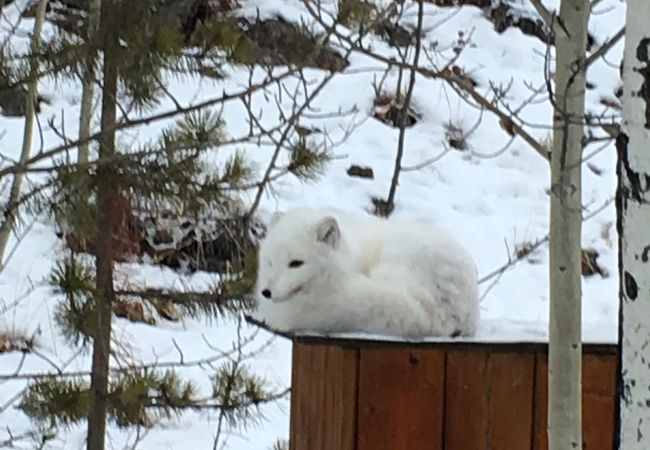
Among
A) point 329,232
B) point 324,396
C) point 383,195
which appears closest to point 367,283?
point 329,232

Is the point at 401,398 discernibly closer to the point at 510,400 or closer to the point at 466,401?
the point at 466,401

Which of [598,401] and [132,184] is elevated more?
[132,184]

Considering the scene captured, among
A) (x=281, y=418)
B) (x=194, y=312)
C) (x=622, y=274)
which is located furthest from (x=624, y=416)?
(x=281, y=418)

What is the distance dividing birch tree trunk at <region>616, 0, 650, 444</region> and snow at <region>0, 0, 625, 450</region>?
4176 millimetres

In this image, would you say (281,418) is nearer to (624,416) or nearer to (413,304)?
(413,304)

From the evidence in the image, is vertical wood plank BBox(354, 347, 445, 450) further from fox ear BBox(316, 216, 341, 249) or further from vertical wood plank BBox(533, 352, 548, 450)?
fox ear BBox(316, 216, 341, 249)

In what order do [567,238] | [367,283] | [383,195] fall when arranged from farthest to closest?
[383,195]
[367,283]
[567,238]

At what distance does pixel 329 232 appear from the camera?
2949 mm

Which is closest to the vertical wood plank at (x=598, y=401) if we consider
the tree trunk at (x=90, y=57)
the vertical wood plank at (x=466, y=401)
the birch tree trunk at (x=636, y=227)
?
the vertical wood plank at (x=466, y=401)

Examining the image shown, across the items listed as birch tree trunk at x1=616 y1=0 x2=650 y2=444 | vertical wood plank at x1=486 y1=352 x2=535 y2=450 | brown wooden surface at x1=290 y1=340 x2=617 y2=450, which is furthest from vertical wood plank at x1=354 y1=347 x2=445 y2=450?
birch tree trunk at x1=616 y1=0 x2=650 y2=444

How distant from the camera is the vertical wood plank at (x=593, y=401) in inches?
103

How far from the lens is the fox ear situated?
2.95m

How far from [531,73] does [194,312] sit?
7.10 metres

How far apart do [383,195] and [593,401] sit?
217 inches
